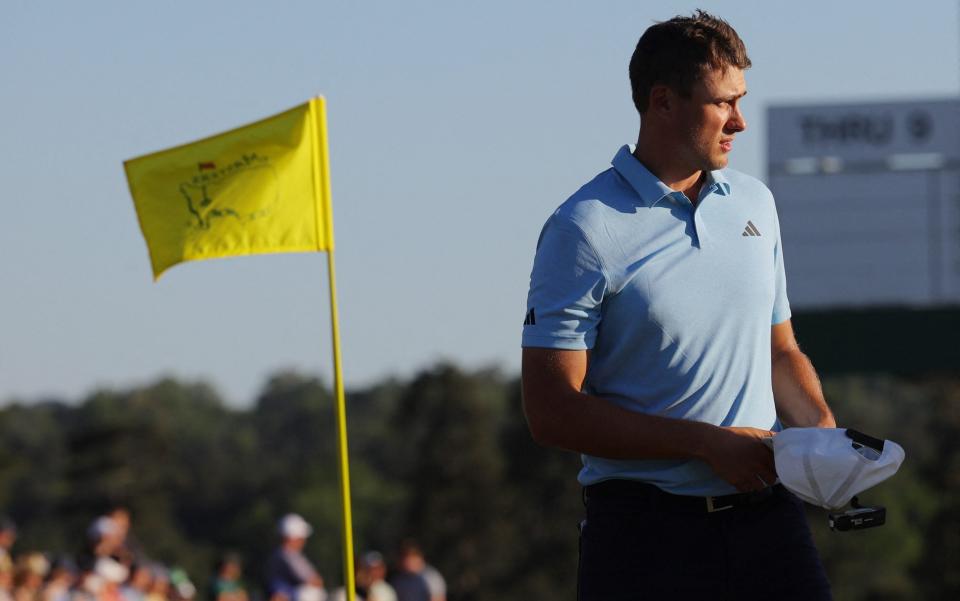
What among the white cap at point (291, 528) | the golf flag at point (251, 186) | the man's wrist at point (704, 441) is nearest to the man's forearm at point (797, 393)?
the man's wrist at point (704, 441)

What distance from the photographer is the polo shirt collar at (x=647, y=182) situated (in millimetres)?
4203

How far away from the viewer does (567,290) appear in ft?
13.4

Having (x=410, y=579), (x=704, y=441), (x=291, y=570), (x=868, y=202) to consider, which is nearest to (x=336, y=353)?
(x=704, y=441)

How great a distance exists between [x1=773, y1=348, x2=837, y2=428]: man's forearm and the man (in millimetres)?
151

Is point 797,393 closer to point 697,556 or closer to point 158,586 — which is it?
point 697,556

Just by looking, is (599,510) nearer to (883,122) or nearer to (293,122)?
(293,122)

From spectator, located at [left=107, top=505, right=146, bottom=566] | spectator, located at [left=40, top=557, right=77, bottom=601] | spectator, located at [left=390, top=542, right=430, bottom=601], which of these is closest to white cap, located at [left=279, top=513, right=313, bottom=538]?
spectator, located at [left=107, top=505, right=146, bottom=566]

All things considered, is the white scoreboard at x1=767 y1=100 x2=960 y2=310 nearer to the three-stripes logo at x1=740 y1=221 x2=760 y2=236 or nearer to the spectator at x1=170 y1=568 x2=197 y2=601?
the spectator at x1=170 y1=568 x2=197 y2=601

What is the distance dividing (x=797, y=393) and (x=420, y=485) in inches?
2890

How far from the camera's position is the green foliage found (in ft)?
237

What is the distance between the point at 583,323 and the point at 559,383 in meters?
0.13

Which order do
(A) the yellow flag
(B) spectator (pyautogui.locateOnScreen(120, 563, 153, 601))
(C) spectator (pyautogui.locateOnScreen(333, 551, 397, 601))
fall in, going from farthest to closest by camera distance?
(C) spectator (pyautogui.locateOnScreen(333, 551, 397, 601))
(B) spectator (pyautogui.locateOnScreen(120, 563, 153, 601))
(A) the yellow flag

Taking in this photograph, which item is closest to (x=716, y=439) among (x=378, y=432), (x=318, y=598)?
(x=318, y=598)

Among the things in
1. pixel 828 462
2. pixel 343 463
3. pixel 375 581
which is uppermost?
pixel 828 462
